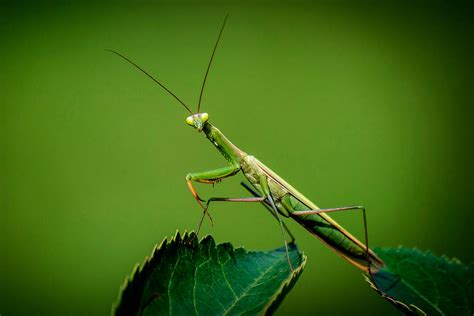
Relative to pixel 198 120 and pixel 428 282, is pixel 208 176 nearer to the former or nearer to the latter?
pixel 198 120

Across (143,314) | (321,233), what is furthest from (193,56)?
(143,314)

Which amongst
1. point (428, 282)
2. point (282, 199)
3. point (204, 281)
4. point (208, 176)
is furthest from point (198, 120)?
point (428, 282)

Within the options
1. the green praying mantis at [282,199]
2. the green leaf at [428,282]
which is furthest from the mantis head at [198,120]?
the green leaf at [428,282]

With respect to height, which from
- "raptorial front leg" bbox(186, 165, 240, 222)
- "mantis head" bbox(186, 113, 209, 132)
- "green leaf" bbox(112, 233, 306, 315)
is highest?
"mantis head" bbox(186, 113, 209, 132)

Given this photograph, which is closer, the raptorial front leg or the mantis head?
the raptorial front leg

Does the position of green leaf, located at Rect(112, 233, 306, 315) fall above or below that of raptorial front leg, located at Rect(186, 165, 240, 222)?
below

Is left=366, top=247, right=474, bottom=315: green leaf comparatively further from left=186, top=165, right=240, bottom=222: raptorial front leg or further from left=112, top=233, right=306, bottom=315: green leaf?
left=186, top=165, right=240, bottom=222: raptorial front leg

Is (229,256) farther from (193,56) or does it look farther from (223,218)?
(193,56)

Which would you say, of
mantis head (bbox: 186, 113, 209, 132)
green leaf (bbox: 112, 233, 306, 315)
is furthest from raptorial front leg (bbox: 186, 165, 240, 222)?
green leaf (bbox: 112, 233, 306, 315)
